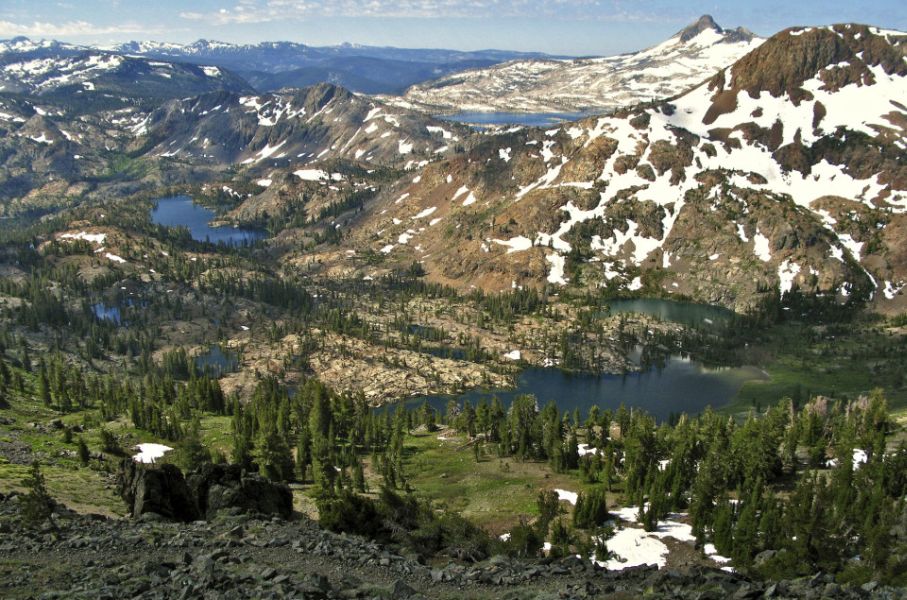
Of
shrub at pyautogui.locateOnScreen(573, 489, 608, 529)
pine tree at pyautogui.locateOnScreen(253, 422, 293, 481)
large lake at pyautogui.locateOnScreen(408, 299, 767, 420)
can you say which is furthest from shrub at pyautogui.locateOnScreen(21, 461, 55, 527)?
large lake at pyautogui.locateOnScreen(408, 299, 767, 420)

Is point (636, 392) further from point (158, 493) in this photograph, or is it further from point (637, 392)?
point (158, 493)

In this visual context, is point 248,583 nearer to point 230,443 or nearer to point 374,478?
point 374,478

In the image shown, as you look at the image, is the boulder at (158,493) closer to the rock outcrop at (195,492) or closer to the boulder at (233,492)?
the rock outcrop at (195,492)

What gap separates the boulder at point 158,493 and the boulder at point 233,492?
5.42 feet

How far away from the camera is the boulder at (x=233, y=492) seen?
2227 inches

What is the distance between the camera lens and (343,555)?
147 feet

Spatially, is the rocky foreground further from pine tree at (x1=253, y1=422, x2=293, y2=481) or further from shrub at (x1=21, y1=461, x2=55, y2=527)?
pine tree at (x1=253, y1=422, x2=293, y2=481)

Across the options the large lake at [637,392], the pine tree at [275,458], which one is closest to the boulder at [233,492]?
the pine tree at [275,458]

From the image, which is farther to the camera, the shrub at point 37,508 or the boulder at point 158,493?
the boulder at point 158,493

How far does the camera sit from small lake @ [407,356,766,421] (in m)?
179

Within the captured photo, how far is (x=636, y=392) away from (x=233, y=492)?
15217 cm

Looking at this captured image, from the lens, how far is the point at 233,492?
187 feet

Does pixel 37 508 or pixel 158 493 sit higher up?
pixel 37 508

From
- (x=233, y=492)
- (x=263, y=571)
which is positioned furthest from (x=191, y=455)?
(x=263, y=571)
